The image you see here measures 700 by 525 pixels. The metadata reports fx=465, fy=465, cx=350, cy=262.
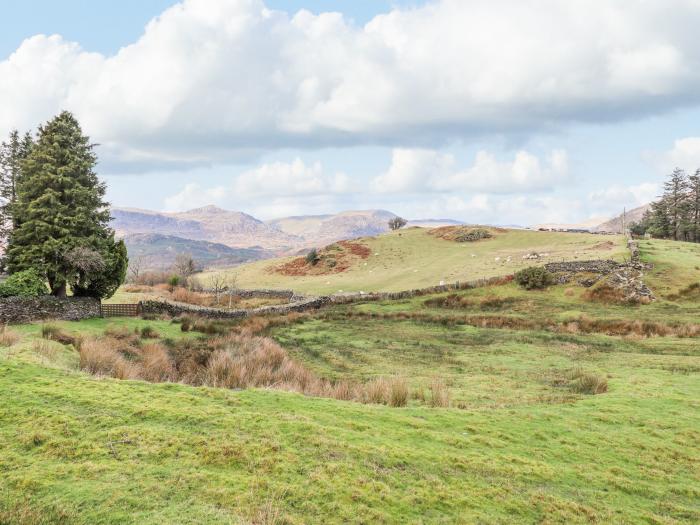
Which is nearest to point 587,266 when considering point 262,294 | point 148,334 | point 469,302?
point 469,302

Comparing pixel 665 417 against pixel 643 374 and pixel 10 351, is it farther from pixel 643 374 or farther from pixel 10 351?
pixel 10 351

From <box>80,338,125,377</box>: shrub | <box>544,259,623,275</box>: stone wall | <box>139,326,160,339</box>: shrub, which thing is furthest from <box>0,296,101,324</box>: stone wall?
<box>544,259,623,275</box>: stone wall

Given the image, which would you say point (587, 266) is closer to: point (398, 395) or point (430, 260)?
point (430, 260)

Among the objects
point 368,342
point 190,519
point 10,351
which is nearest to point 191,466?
point 190,519

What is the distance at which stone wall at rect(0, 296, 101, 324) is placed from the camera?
27172mm

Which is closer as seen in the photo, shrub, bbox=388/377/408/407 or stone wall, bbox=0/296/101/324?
shrub, bbox=388/377/408/407

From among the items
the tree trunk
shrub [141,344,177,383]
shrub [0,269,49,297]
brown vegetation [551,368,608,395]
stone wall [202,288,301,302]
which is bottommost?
stone wall [202,288,301,302]

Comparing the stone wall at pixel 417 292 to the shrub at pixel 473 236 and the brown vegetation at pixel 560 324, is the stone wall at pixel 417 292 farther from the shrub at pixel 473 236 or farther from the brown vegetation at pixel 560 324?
the shrub at pixel 473 236

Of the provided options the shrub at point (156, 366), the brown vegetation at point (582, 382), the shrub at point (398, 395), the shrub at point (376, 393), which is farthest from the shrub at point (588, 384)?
the shrub at point (156, 366)

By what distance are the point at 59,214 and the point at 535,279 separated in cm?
4444

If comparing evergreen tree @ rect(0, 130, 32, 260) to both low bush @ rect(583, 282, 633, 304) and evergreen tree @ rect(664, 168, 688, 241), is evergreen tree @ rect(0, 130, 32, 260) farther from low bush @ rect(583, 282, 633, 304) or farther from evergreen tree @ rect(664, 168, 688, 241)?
evergreen tree @ rect(664, 168, 688, 241)

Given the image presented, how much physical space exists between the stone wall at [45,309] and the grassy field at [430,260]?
38.2 m

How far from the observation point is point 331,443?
7.96m

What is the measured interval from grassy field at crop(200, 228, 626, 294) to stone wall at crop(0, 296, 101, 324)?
38.2 metres
